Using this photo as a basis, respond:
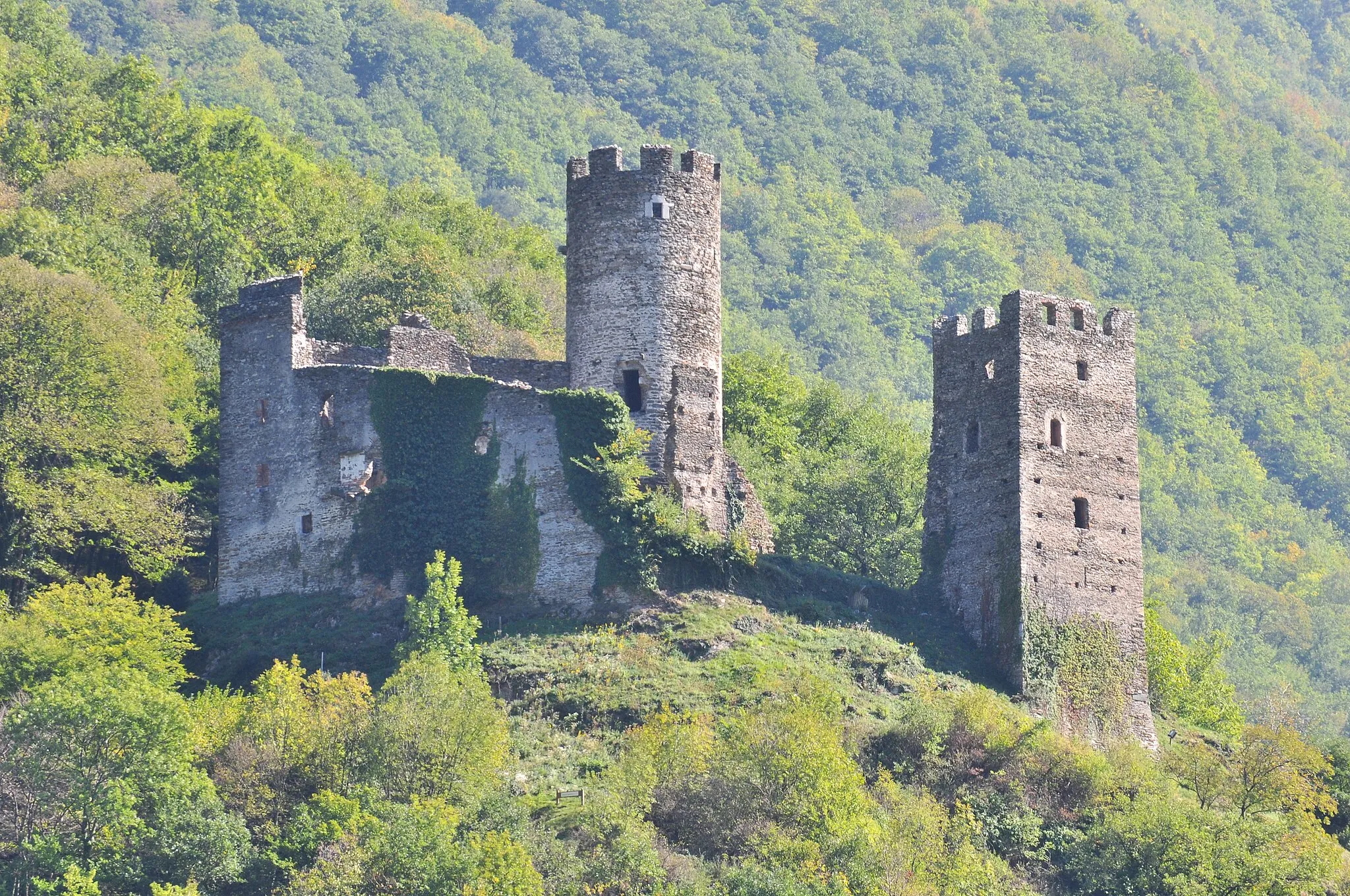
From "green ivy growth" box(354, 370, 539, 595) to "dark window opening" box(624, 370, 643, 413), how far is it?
2859mm

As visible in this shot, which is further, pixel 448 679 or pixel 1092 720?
pixel 1092 720

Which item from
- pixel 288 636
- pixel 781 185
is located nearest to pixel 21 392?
pixel 288 636

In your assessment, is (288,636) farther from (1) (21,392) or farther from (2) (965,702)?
(2) (965,702)

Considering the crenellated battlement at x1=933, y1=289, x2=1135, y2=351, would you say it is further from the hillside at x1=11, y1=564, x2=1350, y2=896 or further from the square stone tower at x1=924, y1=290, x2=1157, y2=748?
the hillside at x1=11, y1=564, x2=1350, y2=896

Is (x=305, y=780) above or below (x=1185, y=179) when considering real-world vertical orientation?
below

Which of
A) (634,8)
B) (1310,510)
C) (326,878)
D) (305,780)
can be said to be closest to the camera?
(326,878)

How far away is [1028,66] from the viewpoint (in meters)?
161

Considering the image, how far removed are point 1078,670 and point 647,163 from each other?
46.3 feet

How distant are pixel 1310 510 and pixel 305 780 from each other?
97883 mm

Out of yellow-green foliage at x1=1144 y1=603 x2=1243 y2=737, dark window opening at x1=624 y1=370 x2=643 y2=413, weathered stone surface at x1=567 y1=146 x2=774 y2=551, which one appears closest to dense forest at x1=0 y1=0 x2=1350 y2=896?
yellow-green foliage at x1=1144 y1=603 x2=1243 y2=737

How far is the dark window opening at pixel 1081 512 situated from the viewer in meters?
54.9

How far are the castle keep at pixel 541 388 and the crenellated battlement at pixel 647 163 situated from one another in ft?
0.14

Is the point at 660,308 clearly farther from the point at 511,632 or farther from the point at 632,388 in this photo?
the point at 511,632

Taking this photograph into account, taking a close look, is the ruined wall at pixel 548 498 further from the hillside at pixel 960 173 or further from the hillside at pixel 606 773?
the hillside at pixel 960 173
